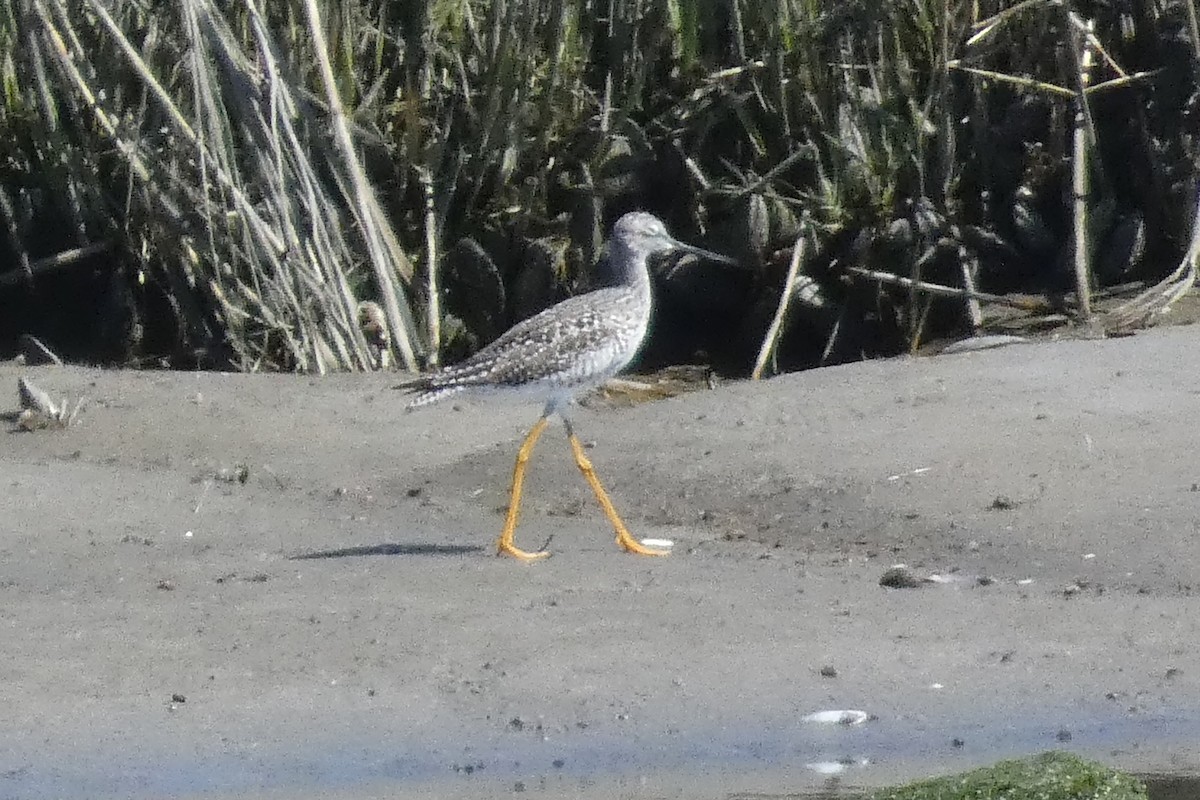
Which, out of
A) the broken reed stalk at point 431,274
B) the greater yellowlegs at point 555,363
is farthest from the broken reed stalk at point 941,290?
the greater yellowlegs at point 555,363

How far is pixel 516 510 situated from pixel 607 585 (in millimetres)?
913

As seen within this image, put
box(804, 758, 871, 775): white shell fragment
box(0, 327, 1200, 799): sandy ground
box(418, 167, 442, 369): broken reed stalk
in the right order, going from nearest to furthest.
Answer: box(804, 758, 871, 775): white shell fragment → box(0, 327, 1200, 799): sandy ground → box(418, 167, 442, 369): broken reed stalk

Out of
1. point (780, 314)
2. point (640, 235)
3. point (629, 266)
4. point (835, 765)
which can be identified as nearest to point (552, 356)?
point (629, 266)

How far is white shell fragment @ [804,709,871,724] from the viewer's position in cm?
560

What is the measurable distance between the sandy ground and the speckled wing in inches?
21.9

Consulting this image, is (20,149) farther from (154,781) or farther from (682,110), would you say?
(154,781)

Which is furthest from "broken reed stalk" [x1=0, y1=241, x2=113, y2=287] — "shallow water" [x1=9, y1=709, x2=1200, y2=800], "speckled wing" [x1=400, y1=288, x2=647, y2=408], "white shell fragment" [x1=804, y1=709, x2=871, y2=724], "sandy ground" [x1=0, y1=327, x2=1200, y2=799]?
"white shell fragment" [x1=804, y1=709, x2=871, y2=724]

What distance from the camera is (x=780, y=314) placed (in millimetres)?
9922

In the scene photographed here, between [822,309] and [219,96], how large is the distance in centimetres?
313

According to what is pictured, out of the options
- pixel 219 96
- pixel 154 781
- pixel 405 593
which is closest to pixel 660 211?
pixel 219 96

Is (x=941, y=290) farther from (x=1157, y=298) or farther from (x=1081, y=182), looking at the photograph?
(x=1157, y=298)

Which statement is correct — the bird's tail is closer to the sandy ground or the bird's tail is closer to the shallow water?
the sandy ground

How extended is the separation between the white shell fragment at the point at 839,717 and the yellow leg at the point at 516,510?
1.70 metres

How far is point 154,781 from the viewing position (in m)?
5.23
